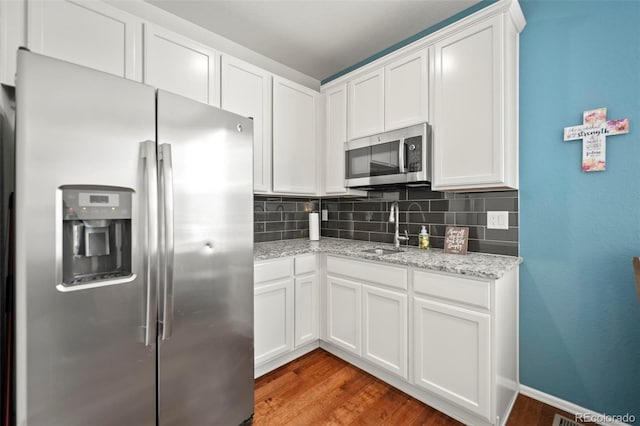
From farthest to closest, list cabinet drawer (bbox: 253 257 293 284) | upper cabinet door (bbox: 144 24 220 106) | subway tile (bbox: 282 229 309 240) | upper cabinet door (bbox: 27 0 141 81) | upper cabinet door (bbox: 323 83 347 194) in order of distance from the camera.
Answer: subway tile (bbox: 282 229 309 240) → upper cabinet door (bbox: 323 83 347 194) → cabinet drawer (bbox: 253 257 293 284) → upper cabinet door (bbox: 144 24 220 106) → upper cabinet door (bbox: 27 0 141 81)

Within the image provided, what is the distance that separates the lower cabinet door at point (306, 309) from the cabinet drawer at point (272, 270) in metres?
0.14

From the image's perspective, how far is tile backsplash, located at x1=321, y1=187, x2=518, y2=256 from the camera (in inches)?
77.9

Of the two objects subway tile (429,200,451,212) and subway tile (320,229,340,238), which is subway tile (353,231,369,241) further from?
subway tile (429,200,451,212)

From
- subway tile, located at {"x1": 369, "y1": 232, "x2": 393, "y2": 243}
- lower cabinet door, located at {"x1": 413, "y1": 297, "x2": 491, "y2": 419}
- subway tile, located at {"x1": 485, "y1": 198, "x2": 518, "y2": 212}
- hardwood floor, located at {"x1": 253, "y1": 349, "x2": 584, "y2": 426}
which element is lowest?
hardwood floor, located at {"x1": 253, "y1": 349, "x2": 584, "y2": 426}

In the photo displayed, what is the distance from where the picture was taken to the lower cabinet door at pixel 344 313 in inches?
86.0

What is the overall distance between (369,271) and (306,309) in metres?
0.68

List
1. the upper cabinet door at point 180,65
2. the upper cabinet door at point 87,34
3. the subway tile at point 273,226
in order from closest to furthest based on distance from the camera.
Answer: the upper cabinet door at point 87,34
the upper cabinet door at point 180,65
the subway tile at point 273,226

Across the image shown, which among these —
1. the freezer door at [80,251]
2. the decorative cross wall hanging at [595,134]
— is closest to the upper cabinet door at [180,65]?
the freezer door at [80,251]

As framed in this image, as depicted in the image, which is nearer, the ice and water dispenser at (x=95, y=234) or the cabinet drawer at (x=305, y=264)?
the ice and water dispenser at (x=95, y=234)

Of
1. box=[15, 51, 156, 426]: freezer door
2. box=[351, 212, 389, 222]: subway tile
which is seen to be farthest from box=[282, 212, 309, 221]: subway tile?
box=[15, 51, 156, 426]: freezer door

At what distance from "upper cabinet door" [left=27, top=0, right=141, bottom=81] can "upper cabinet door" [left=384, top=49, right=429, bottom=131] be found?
1.75 meters

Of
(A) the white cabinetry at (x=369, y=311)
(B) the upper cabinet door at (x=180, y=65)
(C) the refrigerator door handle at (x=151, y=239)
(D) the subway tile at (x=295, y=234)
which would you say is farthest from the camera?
(D) the subway tile at (x=295, y=234)

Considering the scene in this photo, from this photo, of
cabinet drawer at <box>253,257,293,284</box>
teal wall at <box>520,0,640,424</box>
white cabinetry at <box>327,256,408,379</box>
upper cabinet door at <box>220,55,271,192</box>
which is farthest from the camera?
upper cabinet door at <box>220,55,271,192</box>

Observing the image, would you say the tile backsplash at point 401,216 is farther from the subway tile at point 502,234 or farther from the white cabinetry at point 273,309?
the white cabinetry at point 273,309
